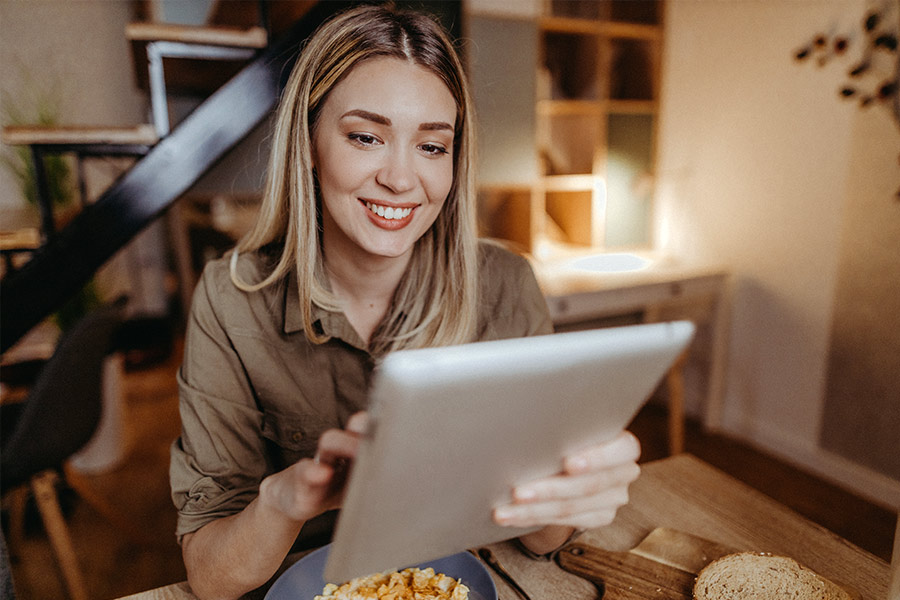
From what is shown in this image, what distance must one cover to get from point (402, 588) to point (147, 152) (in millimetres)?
1525

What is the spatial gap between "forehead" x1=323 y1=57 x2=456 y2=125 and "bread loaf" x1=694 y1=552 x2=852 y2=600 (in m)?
0.71

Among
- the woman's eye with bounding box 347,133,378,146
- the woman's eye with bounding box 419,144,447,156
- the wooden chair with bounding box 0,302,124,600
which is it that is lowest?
the wooden chair with bounding box 0,302,124,600

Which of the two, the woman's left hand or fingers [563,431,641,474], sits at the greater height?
fingers [563,431,641,474]

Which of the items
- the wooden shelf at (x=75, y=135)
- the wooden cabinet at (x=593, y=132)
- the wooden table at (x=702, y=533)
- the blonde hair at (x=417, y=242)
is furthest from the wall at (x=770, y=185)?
the wooden shelf at (x=75, y=135)

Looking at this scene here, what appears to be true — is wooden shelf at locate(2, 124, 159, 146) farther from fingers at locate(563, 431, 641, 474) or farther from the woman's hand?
fingers at locate(563, 431, 641, 474)

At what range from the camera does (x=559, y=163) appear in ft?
10.4

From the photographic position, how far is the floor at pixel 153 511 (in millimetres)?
1852

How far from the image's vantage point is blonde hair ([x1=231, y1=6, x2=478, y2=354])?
0.90m

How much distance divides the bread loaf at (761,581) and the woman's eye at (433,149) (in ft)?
2.28

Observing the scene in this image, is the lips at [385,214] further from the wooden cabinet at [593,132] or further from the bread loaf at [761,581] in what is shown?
the wooden cabinet at [593,132]

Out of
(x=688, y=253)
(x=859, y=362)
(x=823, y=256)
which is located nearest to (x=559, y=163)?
(x=688, y=253)

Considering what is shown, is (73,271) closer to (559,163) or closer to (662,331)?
(662,331)

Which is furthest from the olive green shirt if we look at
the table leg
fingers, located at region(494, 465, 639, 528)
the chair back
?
the chair back

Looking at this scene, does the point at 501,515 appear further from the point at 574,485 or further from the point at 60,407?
the point at 60,407
